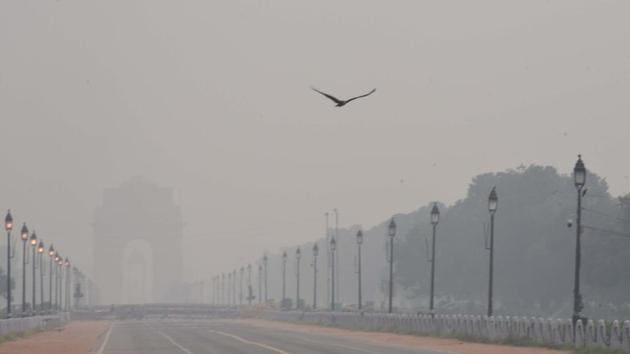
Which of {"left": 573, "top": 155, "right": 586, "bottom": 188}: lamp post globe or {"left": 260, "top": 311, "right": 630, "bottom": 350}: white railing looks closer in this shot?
{"left": 260, "top": 311, "right": 630, "bottom": 350}: white railing

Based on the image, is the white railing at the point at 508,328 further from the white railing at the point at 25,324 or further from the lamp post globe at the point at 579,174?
the white railing at the point at 25,324

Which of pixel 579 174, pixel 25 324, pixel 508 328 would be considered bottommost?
pixel 25 324

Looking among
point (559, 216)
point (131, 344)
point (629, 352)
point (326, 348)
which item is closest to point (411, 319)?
point (131, 344)

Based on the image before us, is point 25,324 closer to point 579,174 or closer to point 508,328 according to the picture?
point 508,328

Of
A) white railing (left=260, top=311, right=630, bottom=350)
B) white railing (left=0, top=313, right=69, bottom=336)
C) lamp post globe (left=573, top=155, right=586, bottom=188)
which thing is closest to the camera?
white railing (left=260, top=311, right=630, bottom=350)

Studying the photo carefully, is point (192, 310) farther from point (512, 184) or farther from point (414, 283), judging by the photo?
point (512, 184)

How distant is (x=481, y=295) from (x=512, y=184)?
1305cm

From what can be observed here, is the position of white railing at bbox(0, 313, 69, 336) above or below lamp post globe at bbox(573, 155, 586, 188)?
below

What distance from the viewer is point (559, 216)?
139625 millimetres

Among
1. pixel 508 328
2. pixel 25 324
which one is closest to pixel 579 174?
pixel 508 328

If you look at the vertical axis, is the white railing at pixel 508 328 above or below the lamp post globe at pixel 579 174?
below

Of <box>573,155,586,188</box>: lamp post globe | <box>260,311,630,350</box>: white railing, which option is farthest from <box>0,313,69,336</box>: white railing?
<box>573,155,586,188</box>: lamp post globe

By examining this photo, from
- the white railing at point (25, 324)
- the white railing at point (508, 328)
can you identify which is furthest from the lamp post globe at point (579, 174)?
the white railing at point (25, 324)

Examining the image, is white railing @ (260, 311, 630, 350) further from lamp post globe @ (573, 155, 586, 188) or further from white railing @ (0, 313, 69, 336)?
white railing @ (0, 313, 69, 336)
